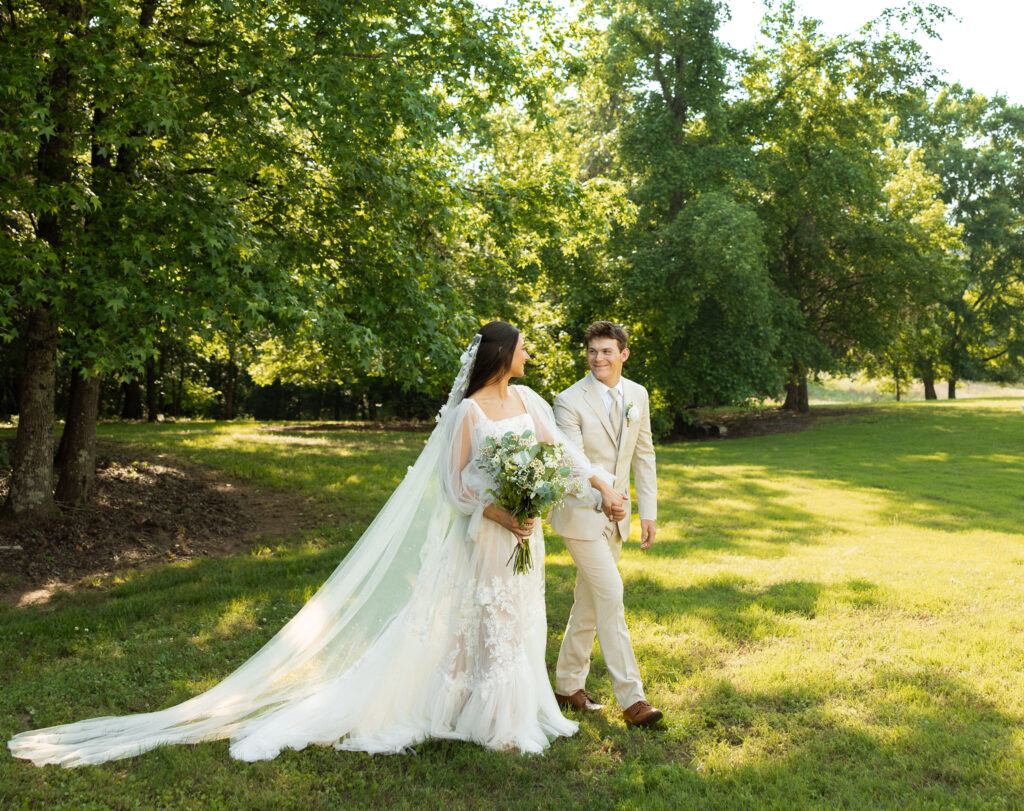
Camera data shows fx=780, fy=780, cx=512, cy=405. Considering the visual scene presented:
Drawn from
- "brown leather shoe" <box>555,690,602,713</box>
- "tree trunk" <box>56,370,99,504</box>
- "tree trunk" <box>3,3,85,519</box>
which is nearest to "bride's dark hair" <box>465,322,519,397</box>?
"brown leather shoe" <box>555,690,602,713</box>

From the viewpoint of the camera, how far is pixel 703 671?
5508 mm

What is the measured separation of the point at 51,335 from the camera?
9438 millimetres

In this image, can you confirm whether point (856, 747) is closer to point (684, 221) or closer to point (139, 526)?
point (139, 526)

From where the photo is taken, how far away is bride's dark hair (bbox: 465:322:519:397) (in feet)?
15.2

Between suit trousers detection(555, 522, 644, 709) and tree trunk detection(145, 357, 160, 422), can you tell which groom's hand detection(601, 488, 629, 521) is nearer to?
suit trousers detection(555, 522, 644, 709)

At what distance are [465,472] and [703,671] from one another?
7.74 ft

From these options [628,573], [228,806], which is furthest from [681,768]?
[628,573]

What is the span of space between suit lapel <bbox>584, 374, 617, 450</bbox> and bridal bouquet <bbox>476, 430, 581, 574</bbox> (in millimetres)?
614

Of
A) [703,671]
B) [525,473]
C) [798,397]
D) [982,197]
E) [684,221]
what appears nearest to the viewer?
[525,473]

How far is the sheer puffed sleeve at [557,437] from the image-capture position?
4746 mm

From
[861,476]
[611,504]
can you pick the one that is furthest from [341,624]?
[861,476]

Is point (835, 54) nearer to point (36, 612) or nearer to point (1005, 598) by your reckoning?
point (1005, 598)

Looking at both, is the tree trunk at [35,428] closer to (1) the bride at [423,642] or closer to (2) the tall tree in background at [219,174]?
(2) the tall tree in background at [219,174]

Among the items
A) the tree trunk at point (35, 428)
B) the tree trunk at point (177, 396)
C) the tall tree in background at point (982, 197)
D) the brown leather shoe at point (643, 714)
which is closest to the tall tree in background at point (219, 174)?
the tree trunk at point (35, 428)
